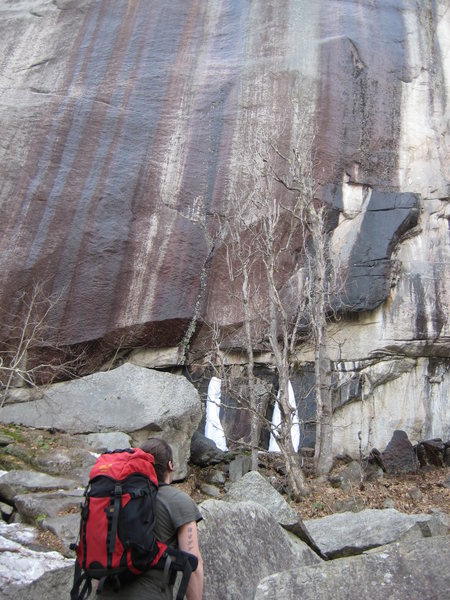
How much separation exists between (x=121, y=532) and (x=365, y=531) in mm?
4363

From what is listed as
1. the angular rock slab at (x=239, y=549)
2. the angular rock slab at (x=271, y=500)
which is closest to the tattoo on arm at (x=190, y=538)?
the angular rock slab at (x=239, y=549)

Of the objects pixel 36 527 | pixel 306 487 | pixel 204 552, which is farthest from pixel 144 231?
pixel 204 552

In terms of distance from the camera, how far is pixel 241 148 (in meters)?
15.3

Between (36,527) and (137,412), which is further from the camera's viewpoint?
(137,412)

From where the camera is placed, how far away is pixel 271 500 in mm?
6094

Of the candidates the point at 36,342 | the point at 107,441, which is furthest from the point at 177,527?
the point at 36,342

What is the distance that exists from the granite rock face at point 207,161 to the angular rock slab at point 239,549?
7859 mm

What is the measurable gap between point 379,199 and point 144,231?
18.6ft

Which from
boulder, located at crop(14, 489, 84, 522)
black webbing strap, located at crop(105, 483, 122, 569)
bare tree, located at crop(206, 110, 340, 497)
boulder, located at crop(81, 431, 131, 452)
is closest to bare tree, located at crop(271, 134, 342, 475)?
bare tree, located at crop(206, 110, 340, 497)

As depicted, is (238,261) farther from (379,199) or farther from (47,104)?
(47,104)

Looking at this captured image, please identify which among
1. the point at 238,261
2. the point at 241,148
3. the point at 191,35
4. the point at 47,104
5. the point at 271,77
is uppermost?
the point at 191,35

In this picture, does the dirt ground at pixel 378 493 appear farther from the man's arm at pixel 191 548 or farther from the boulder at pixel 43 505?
the man's arm at pixel 191 548

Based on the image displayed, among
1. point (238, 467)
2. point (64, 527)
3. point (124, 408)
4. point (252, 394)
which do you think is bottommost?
point (64, 527)

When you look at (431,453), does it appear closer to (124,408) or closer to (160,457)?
(124,408)
